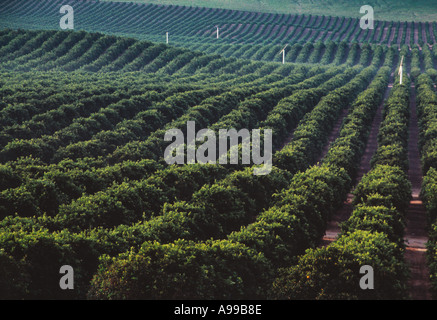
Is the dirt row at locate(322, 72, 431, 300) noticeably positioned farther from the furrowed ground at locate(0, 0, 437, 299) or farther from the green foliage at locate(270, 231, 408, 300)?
the green foliage at locate(270, 231, 408, 300)

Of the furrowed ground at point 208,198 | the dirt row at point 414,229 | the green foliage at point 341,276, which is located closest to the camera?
the green foliage at point 341,276

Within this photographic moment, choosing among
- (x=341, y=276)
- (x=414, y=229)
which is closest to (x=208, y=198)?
(x=341, y=276)

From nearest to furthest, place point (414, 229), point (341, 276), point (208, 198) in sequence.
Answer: point (341, 276), point (208, 198), point (414, 229)

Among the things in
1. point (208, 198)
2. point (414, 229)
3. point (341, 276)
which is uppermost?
point (208, 198)

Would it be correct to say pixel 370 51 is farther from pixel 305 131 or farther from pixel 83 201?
pixel 83 201

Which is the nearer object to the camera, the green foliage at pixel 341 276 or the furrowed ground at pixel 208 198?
the green foliage at pixel 341 276

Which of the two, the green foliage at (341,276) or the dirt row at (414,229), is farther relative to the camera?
the dirt row at (414,229)

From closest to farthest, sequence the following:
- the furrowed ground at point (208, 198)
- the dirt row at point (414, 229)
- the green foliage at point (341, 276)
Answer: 1. the green foliage at point (341, 276)
2. the furrowed ground at point (208, 198)
3. the dirt row at point (414, 229)

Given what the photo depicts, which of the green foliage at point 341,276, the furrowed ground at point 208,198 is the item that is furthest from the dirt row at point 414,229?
the green foliage at point 341,276

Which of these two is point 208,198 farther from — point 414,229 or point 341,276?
point 414,229

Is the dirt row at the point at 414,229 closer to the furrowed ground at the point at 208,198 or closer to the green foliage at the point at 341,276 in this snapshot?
the furrowed ground at the point at 208,198
